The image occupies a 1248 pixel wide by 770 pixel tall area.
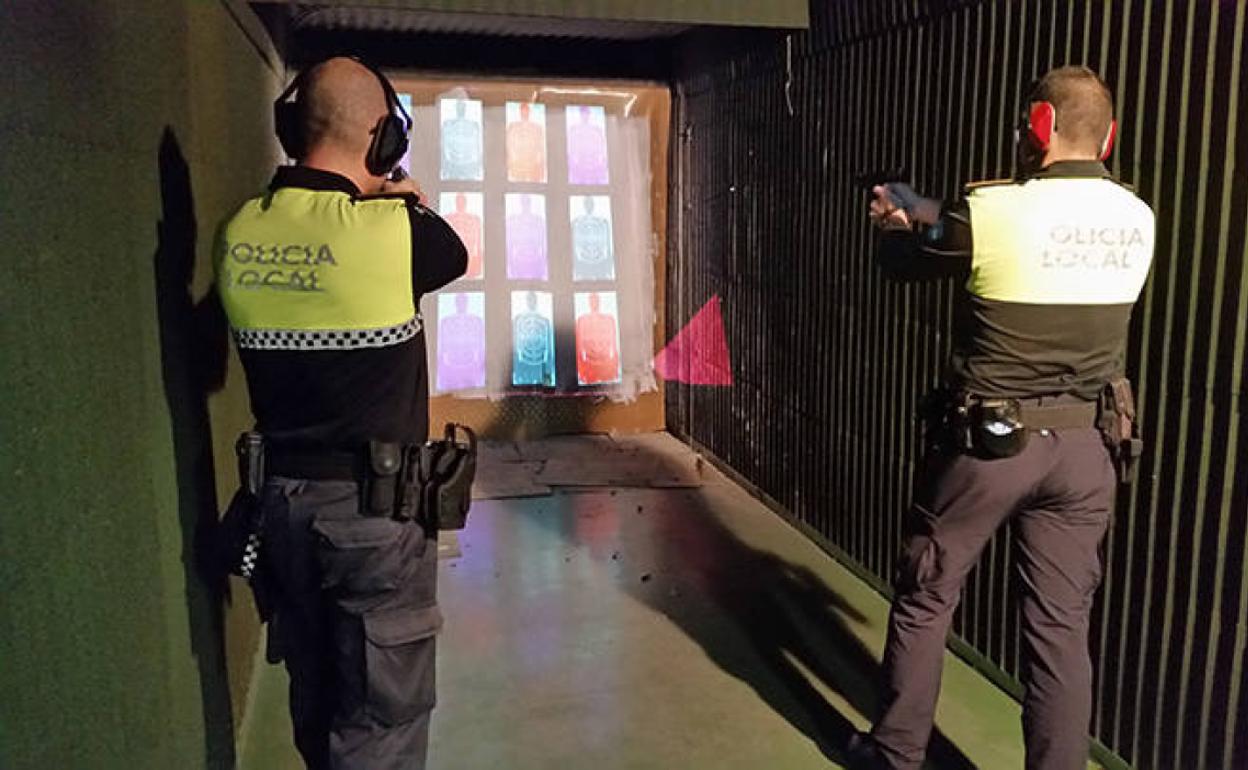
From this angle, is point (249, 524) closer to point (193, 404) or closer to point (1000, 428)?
point (193, 404)

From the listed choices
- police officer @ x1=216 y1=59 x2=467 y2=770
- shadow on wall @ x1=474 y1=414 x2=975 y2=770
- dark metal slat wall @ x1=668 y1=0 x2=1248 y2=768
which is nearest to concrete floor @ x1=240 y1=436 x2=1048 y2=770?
shadow on wall @ x1=474 y1=414 x2=975 y2=770

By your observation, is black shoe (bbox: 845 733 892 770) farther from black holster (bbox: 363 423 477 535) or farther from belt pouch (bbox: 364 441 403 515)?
belt pouch (bbox: 364 441 403 515)

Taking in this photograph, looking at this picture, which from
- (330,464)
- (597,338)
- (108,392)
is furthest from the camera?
(597,338)

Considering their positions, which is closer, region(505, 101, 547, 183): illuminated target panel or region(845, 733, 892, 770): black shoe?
region(845, 733, 892, 770): black shoe

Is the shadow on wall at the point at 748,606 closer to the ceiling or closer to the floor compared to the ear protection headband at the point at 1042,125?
closer to the floor

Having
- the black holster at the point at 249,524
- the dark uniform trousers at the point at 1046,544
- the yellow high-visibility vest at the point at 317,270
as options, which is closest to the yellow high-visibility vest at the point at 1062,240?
the dark uniform trousers at the point at 1046,544

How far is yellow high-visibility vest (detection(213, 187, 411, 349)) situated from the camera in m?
2.37

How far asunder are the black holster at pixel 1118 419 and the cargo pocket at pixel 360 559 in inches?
75.7

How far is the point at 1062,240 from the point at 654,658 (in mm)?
2258

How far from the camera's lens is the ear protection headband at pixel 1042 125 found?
284 cm

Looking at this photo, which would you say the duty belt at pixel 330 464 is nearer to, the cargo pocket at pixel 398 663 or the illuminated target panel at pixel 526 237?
the cargo pocket at pixel 398 663

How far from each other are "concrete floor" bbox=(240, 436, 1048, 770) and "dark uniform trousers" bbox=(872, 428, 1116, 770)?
56 centimetres

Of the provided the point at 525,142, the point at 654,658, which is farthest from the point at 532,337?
the point at 654,658

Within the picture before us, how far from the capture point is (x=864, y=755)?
336 cm
